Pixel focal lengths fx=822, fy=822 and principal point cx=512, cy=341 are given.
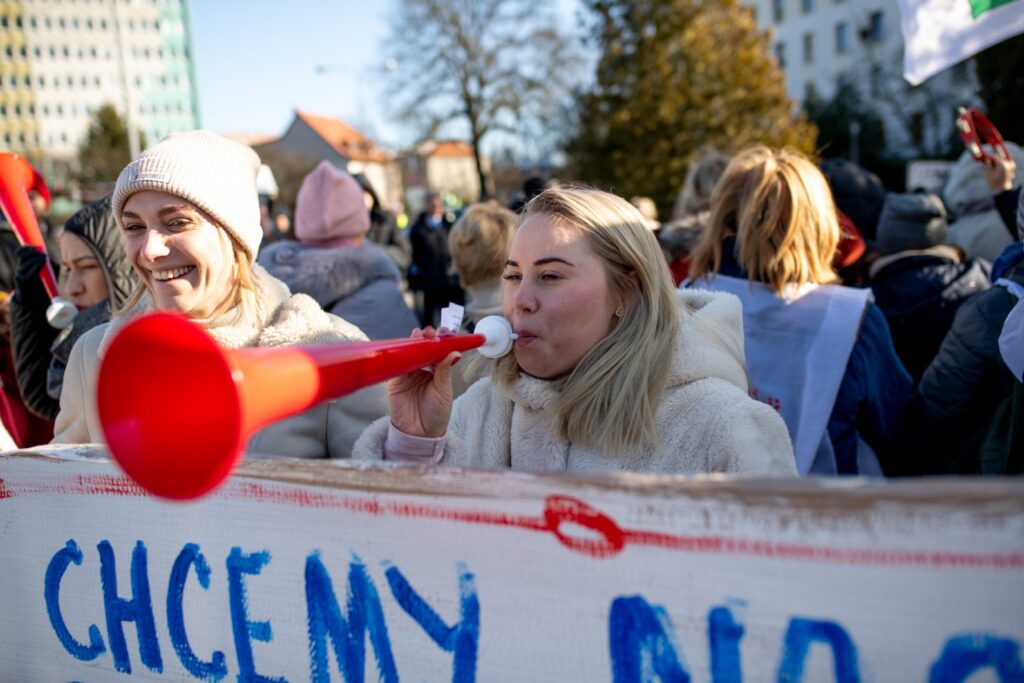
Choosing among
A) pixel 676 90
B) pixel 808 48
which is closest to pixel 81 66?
pixel 808 48

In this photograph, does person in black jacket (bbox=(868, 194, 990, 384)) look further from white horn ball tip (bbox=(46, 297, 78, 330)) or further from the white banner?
white horn ball tip (bbox=(46, 297, 78, 330))

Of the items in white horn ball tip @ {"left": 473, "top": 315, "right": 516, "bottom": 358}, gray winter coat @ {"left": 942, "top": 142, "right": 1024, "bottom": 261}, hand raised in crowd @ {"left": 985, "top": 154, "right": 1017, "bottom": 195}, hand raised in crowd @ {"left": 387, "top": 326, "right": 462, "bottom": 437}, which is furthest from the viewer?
gray winter coat @ {"left": 942, "top": 142, "right": 1024, "bottom": 261}

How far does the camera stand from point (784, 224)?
278cm

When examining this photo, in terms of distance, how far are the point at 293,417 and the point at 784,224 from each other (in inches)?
68.2

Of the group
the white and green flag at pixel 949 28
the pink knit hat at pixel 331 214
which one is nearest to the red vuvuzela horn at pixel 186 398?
the white and green flag at pixel 949 28

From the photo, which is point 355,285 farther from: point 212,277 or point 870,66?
point 870,66

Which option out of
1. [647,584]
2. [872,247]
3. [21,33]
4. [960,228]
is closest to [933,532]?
[647,584]

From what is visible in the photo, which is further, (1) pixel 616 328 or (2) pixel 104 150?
(2) pixel 104 150

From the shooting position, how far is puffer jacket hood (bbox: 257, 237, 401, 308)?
12.5 feet

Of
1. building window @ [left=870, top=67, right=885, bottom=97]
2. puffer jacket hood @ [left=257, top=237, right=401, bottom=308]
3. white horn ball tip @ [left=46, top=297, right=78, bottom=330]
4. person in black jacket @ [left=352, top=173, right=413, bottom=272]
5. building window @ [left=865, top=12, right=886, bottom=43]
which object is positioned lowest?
white horn ball tip @ [left=46, top=297, right=78, bottom=330]

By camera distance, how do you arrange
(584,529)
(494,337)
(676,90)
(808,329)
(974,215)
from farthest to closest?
1. (676,90)
2. (974,215)
3. (808,329)
4. (494,337)
5. (584,529)

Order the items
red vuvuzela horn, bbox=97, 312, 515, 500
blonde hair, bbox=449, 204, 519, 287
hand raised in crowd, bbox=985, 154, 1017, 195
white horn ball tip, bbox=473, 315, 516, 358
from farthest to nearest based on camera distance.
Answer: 1. blonde hair, bbox=449, 204, 519, 287
2. hand raised in crowd, bbox=985, 154, 1017, 195
3. white horn ball tip, bbox=473, 315, 516, 358
4. red vuvuzela horn, bbox=97, 312, 515, 500

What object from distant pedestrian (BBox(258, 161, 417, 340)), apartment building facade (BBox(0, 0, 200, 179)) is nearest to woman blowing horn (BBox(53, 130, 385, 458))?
distant pedestrian (BBox(258, 161, 417, 340))

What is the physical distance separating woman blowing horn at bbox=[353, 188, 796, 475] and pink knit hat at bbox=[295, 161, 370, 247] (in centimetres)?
243
